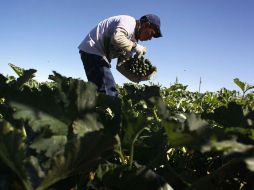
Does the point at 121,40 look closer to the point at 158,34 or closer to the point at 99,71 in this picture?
the point at 99,71

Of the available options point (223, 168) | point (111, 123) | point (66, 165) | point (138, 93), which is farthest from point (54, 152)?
point (138, 93)

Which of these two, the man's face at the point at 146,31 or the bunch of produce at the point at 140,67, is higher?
the man's face at the point at 146,31

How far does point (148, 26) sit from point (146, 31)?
8 centimetres

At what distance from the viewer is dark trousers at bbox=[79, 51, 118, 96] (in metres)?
5.68

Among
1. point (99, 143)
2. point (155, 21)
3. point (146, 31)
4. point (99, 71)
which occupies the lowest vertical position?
point (99, 71)

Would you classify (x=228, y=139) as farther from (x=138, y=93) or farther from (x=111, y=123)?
(x=138, y=93)

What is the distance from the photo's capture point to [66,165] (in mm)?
770

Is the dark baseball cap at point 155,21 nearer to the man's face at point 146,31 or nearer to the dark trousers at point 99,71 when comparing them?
the man's face at point 146,31

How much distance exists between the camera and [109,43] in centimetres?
559

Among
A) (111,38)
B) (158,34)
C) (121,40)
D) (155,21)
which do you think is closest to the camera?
(121,40)

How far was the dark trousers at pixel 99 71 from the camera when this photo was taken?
5676mm

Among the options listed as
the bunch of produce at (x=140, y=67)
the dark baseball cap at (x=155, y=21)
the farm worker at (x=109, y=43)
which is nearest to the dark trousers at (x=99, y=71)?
the farm worker at (x=109, y=43)

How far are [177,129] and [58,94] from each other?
1.10 ft

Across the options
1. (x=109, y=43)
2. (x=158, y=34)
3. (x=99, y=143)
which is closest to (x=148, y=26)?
A: (x=158, y=34)
